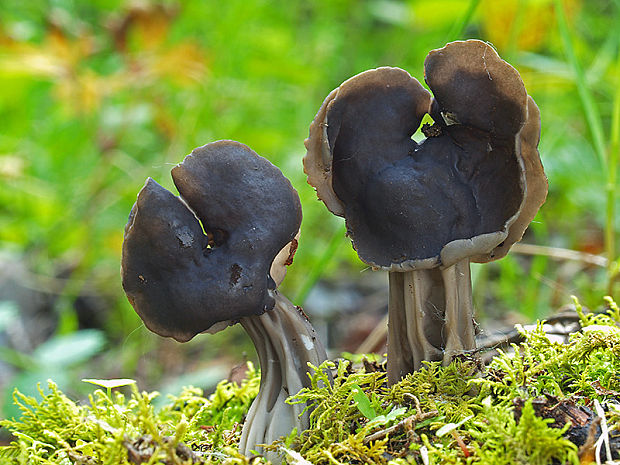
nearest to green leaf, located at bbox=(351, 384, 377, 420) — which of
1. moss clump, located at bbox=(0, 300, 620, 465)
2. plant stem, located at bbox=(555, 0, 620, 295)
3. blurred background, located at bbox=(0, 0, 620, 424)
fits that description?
moss clump, located at bbox=(0, 300, 620, 465)

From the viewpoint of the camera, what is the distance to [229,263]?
1795 millimetres

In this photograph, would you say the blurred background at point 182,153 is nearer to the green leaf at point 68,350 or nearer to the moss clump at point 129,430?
the green leaf at point 68,350

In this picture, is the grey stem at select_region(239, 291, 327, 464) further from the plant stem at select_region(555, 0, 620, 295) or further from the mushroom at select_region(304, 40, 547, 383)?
the plant stem at select_region(555, 0, 620, 295)

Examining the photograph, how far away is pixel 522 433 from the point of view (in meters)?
1.53

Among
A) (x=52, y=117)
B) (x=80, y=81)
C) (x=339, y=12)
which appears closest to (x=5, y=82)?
(x=80, y=81)

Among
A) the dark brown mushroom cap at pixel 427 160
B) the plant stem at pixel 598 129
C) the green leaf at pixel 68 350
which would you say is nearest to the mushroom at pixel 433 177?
the dark brown mushroom cap at pixel 427 160

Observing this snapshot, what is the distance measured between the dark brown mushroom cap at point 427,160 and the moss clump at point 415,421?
365 mm

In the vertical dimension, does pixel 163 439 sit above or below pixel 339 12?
below

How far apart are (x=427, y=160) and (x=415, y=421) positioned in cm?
76

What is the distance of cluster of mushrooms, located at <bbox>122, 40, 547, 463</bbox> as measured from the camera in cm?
177

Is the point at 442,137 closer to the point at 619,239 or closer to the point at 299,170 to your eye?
the point at 299,170

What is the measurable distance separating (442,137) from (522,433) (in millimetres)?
916

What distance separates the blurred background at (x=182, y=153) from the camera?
4.13 meters

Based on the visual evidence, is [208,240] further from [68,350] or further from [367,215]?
→ [68,350]
